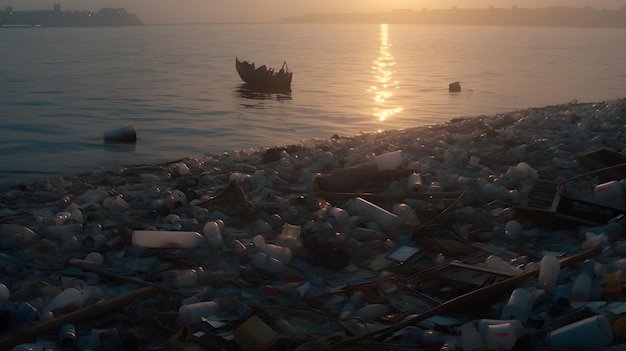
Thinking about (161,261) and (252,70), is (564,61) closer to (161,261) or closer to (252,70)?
(252,70)

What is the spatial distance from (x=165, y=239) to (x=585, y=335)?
3451 mm

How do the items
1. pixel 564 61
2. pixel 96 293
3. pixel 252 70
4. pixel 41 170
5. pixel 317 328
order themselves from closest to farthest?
pixel 317 328, pixel 96 293, pixel 41 170, pixel 252 70, pixel 564 61

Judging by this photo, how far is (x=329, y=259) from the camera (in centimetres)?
512

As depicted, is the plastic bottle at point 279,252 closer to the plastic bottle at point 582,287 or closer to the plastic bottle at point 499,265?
the plastic bottle at point 499,265

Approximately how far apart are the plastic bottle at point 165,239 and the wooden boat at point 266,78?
2517 cm

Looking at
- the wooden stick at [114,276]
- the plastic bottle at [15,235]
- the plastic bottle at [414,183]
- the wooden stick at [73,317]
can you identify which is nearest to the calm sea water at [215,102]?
the plastic bottle at [15,235]

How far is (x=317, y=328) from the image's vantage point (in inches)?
159

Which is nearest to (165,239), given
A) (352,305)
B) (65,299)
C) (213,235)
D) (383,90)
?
(213,235)

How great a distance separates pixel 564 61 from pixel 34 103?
42.2 metres

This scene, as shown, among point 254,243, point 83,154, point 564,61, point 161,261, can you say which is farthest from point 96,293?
point 564,61

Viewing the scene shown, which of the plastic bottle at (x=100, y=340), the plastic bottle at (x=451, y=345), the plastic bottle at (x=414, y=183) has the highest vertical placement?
the plastic bottle at (x=414, y=183)

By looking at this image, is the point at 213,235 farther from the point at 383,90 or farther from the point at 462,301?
the point at 383,90

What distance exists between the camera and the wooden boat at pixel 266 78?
30.3m

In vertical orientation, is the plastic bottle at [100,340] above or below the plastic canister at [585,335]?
below
